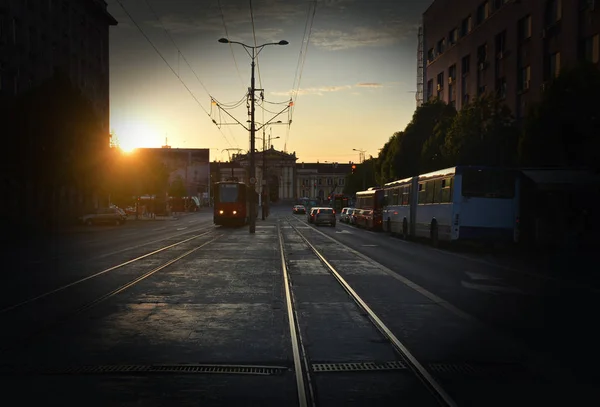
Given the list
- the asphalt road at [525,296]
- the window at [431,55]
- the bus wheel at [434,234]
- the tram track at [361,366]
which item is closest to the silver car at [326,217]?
the window at [431,55]

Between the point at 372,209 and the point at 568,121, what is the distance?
19.3m

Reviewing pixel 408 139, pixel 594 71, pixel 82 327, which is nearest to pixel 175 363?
pixel 82 327

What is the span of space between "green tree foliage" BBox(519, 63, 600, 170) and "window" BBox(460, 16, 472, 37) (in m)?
26.4

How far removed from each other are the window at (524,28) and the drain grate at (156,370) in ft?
127

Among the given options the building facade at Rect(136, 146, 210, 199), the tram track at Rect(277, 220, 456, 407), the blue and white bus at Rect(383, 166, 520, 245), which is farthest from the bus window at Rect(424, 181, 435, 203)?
the building facade at Rect(136, 146, 210, 199)

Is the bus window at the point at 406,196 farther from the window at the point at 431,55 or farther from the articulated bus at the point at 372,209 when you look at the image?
the window at the point at 431,55

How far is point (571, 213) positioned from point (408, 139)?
24.7m

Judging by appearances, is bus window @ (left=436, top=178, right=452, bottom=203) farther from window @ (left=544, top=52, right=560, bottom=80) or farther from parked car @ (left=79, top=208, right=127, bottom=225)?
parked car @ (left=79, top=208, right=127, bottom=225)

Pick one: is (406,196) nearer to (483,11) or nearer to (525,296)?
(525,296)

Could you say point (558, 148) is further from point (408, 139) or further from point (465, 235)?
point (408, 139)

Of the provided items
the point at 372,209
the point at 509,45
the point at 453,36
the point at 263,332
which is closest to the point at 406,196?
the point at 372,209

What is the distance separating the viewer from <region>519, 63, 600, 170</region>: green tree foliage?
84.9ft

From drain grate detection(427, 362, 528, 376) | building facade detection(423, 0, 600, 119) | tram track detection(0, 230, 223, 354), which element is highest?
building facade detection(423, 0, 600, 119)

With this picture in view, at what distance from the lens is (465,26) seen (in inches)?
2148
